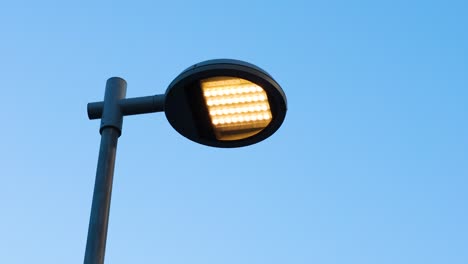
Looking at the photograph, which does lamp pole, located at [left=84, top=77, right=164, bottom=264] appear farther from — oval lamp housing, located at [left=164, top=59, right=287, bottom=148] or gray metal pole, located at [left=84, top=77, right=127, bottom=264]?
oval lamp housing, located at [left=164, top=59, right=287, bottom=148]

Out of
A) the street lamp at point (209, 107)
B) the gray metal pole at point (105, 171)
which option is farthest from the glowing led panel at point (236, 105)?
the gray metal pole at point (105, 171)

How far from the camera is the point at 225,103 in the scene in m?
3.71

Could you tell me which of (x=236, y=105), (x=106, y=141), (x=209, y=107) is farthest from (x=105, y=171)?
(x=236, y=105)

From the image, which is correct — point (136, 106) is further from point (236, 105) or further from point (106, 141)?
point (236, 105)

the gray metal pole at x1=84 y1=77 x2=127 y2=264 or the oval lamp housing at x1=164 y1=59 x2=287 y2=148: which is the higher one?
the oval lamp housing at x1=164 y1=59 x2=287 y2=148

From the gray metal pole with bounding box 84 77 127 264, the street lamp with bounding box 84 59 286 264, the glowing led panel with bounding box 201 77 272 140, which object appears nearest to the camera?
the gray metal pole with bounding box 84 77 127 264

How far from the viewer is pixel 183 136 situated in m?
3.89

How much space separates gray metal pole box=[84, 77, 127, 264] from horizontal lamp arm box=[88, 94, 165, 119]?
0.04 m

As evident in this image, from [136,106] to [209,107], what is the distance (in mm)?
390

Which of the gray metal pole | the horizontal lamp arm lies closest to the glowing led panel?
the horizontal lamp arm

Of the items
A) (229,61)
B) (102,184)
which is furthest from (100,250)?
(229,61)

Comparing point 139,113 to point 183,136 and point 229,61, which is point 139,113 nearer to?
point 183,136

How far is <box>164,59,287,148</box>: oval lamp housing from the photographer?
3.52 metres

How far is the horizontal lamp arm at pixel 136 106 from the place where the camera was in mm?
3705
